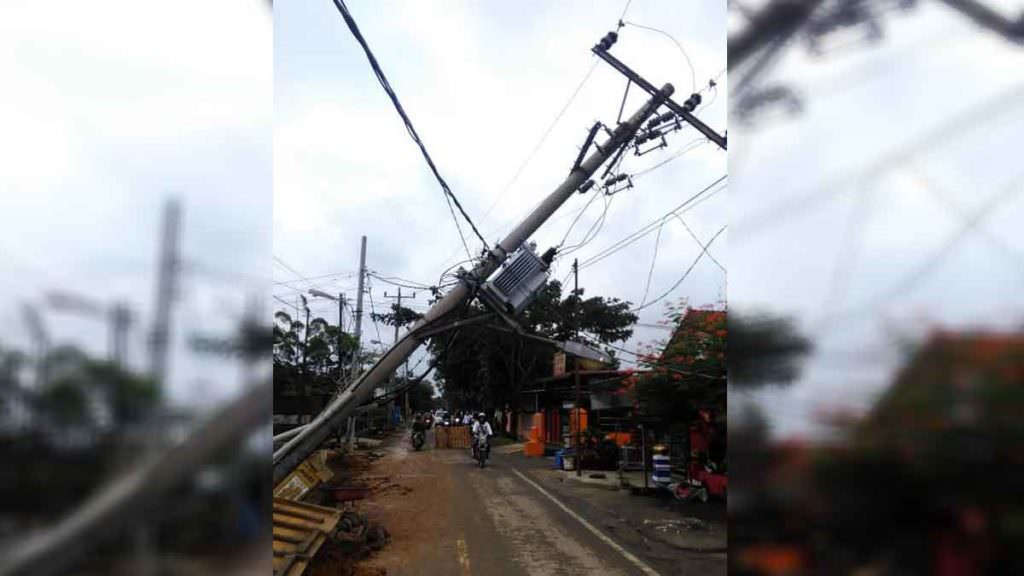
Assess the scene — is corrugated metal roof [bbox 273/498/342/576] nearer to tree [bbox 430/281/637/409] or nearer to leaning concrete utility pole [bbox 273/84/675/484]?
leaning concrete utility pole [bbox 273/84/675/484]

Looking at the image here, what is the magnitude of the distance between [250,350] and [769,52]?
3.75 ft

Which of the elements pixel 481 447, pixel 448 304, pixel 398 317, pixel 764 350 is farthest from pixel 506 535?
pixel 398 317

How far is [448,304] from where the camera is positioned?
723 centimetres

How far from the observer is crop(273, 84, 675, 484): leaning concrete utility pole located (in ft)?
18.1

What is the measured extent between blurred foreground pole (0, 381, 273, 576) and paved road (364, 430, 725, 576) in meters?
5.37

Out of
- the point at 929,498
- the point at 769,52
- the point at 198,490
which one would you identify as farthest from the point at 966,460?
the point at 198,490

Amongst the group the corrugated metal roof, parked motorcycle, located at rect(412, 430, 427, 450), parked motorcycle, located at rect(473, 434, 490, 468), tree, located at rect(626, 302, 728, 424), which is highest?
tree, located at rect(626, 302, 728, 424)

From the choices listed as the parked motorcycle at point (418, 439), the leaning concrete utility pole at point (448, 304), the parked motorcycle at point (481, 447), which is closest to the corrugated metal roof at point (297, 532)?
the leaning concrete utility pole at point (448, 304)

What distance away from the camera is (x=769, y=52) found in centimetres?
132

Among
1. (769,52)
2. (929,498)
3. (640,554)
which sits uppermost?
(769,52)

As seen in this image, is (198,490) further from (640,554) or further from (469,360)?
(469,360)

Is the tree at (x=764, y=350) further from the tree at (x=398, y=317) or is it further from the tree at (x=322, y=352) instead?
→ the tree at (x=398, y=317)

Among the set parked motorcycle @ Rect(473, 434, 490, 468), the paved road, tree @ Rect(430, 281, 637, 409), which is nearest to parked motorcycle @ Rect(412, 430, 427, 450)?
tree @ Rect(430, 281, 637, 409)

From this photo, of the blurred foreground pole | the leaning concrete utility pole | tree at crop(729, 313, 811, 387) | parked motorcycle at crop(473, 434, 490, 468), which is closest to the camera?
the blurred foreground pole
